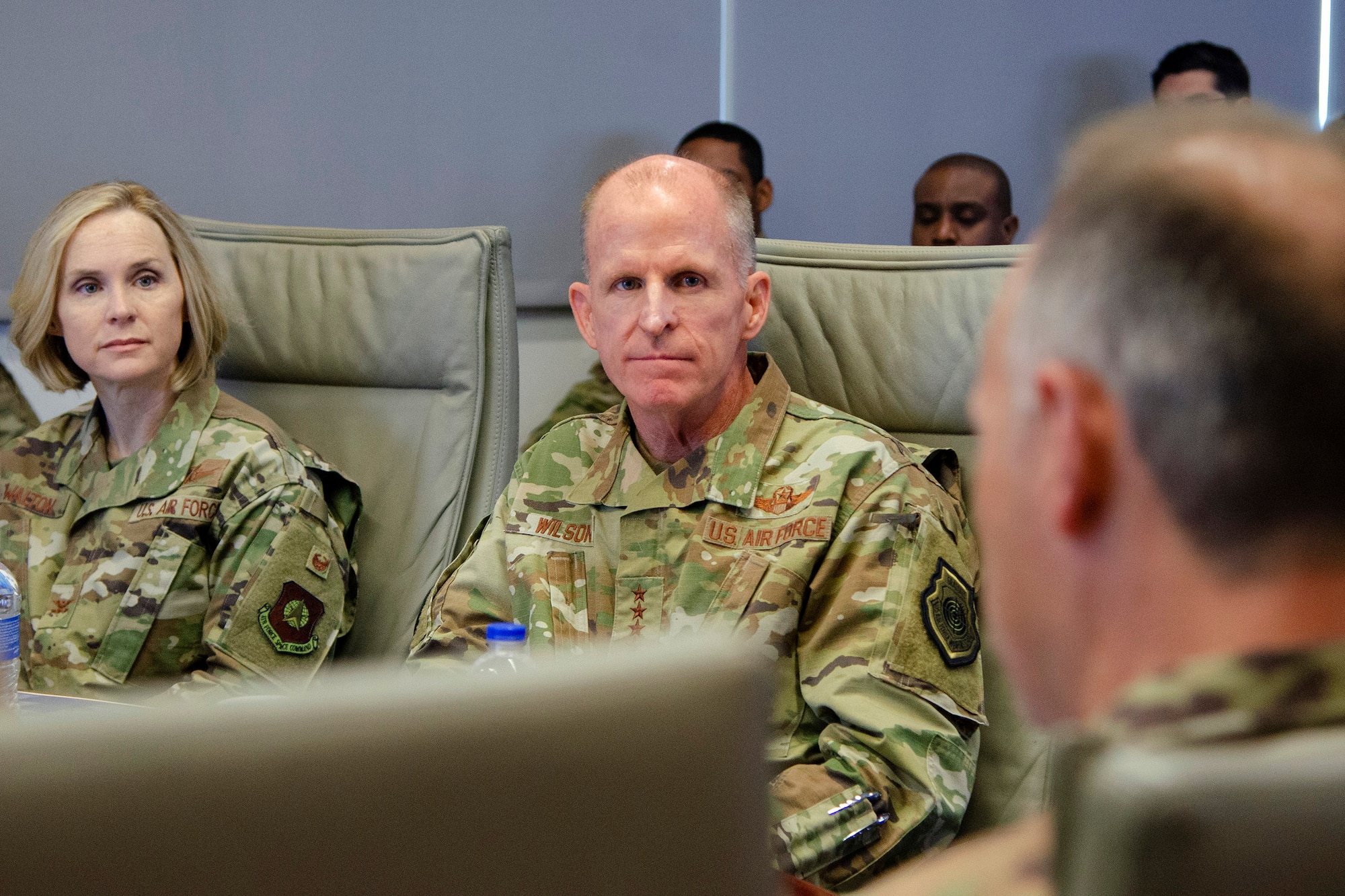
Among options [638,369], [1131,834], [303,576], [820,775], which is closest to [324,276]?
[303,576]

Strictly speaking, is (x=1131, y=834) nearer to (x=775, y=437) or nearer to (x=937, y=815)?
(x=937, y=815)

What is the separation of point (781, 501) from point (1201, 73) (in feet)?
7.41

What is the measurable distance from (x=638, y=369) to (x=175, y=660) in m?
0.81

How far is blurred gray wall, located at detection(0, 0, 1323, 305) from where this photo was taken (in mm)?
2930

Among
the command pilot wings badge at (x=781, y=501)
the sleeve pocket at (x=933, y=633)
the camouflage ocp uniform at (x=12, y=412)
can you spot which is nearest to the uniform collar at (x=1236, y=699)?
the sleeve pocket at (x=933, y=633)

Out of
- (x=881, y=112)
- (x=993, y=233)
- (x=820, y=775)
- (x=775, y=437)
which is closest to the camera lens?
(x=820, y=775)

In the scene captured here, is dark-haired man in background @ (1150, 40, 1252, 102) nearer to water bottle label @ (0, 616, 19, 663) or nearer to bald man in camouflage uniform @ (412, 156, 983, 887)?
bald man in camouflage uniform @ (412, 156, 983, 887)

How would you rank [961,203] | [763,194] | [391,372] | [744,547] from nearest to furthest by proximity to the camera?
[744,547] < [391,372] < [961,203] < [763,194]

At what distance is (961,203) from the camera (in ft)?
10.0

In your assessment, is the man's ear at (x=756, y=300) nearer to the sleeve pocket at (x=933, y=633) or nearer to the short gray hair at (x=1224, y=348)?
Result: the sleeve pocket at (x=933, y=633)

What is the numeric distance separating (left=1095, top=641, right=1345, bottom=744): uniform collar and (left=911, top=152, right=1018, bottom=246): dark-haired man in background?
110 inches

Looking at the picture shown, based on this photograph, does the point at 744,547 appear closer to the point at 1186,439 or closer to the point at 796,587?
the point at 796,587

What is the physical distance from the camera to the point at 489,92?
10.5 feet

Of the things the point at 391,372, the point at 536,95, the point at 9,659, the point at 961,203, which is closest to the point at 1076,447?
the point at 9,659
